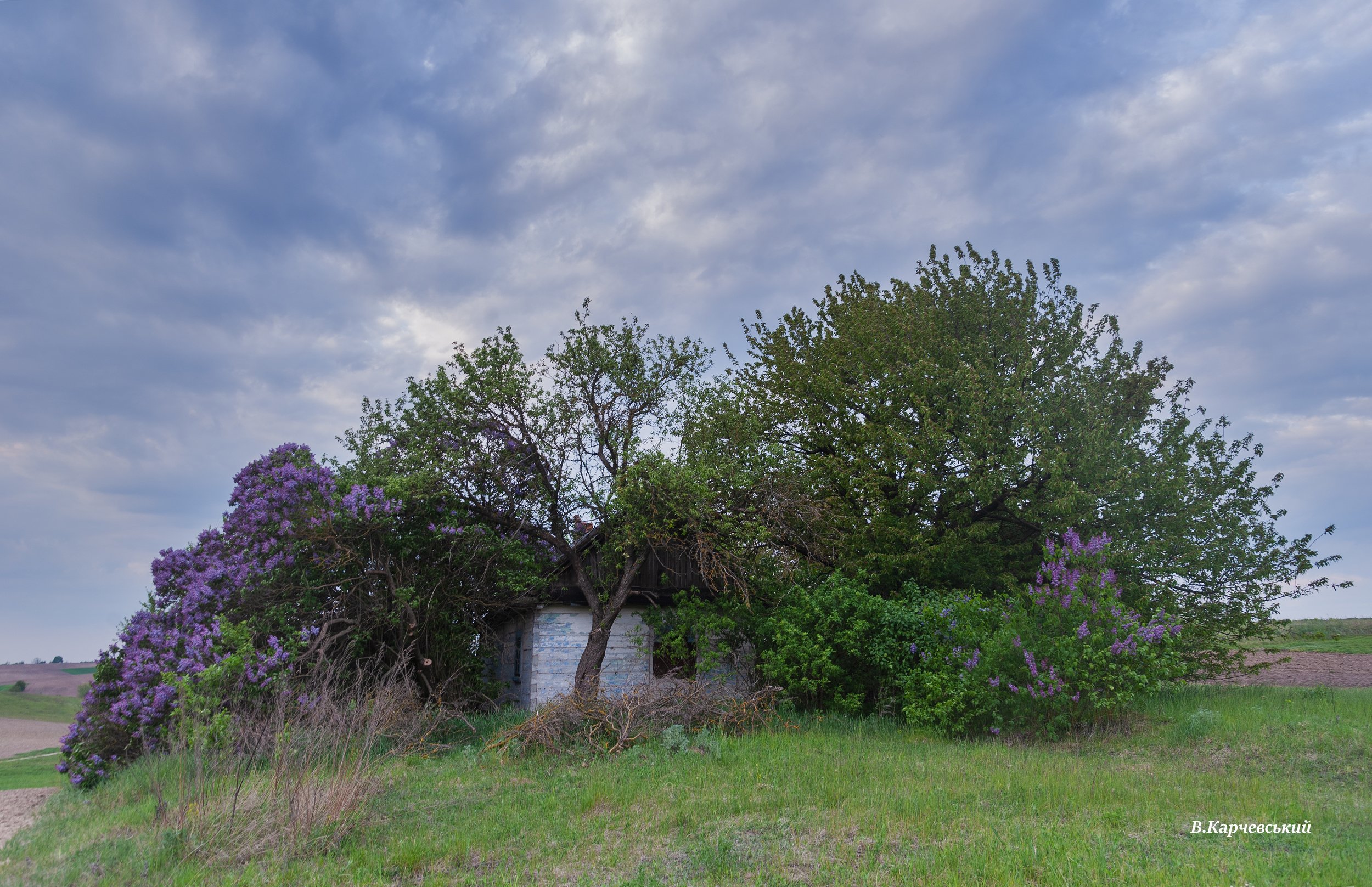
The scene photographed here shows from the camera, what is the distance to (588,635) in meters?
18.5

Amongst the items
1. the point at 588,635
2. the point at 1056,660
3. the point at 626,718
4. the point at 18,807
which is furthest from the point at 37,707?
the point at 1056,660

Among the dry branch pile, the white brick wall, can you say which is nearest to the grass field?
the white brick wall

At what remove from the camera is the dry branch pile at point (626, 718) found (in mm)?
11711

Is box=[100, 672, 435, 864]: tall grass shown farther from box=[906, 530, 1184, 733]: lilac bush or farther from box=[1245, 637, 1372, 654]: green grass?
box=[1245, 637, 1372, 654]: green grass

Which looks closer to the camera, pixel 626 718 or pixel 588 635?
pixel 626 718

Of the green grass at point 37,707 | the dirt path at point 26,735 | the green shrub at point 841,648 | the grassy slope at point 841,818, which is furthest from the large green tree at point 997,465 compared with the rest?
the green grass at point 37,707

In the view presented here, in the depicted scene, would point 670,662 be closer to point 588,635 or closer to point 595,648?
point 588,635

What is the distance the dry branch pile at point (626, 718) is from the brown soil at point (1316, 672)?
42.1 feet

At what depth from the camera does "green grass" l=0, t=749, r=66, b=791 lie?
51.2 ft

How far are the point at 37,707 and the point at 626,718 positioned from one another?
125ft

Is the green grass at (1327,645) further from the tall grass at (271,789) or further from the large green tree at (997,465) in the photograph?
the tall grass at (271,789)

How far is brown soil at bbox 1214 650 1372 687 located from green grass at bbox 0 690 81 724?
43638 mm

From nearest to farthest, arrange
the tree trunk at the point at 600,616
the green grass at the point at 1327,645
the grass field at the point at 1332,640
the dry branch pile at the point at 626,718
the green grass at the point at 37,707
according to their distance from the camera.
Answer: the dry branch pile at the point at 626,718, the tree trunk at the point at 600,616, the grass field at the point at 1332,640, the green grass at the point at 1327,645, the green grass at the point at 37,707

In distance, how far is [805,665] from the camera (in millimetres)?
15117
